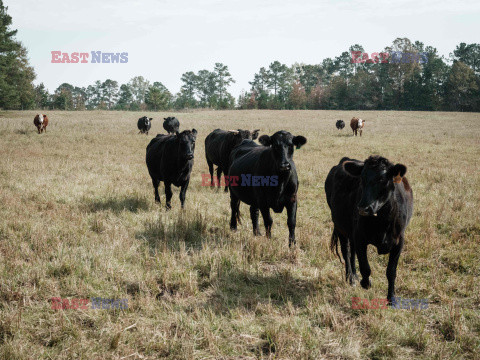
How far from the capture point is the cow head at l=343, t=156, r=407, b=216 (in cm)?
346

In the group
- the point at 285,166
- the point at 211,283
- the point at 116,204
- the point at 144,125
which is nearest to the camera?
the point at 211,283

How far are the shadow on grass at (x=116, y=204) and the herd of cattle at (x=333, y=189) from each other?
0.71 metres

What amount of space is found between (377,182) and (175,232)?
12.5 ft

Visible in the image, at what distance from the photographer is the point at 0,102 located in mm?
45719

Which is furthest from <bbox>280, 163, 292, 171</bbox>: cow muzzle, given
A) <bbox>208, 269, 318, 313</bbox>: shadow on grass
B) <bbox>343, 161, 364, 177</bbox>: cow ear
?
<bbox>208, 269, 318, 313</bbox>: shadow on grass

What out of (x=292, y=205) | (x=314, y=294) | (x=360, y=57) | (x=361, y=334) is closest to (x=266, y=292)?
(x=314, y=294)

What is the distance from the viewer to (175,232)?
6.15 m

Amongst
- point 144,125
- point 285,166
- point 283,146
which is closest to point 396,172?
point 285,166

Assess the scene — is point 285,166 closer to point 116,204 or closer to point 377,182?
point 377,182

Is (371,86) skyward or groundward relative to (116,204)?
skyward

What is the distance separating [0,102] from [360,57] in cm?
9574

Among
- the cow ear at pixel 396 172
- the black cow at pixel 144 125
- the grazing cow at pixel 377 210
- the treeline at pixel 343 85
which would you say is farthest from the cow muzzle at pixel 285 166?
the treeline at pixel 343 85

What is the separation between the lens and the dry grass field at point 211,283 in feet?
10.5

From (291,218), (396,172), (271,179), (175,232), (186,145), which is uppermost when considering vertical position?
(186,145)
